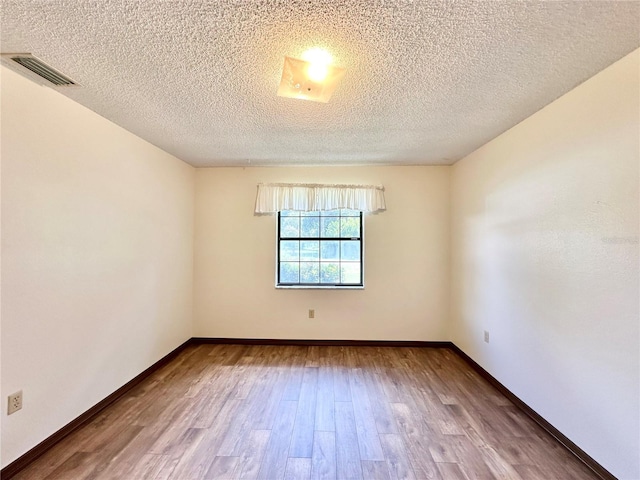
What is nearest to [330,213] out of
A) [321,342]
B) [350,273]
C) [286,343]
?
[350,273]

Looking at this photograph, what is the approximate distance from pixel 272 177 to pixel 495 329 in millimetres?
2998

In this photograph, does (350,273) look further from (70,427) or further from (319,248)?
(70,427)

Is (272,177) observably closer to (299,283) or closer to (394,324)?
(299,283)

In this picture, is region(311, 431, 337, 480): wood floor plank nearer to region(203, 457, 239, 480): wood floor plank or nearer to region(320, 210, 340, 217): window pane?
region(203, 457, 239, 480): wood floor plank

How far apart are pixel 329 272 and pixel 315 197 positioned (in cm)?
101

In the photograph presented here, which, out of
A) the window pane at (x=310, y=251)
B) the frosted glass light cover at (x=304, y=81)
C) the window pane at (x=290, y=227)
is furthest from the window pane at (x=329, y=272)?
the frosted glass light cover at (x=304, y=81)

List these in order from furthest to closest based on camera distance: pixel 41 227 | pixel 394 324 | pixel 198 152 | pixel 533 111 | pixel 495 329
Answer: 1. pixel 394 324
2. pixel 198 152
3. pixel 495 329
4. pixel 533 111
5. pixel 41 227

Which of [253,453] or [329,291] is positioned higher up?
[329,291]

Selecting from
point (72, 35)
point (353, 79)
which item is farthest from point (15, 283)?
point (353, 79)

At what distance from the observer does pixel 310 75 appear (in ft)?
5.05

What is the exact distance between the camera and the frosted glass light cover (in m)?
1.50

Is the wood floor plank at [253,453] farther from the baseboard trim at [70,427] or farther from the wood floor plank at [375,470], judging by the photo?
the baseboard trim at [70,427]

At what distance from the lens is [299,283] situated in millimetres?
3758

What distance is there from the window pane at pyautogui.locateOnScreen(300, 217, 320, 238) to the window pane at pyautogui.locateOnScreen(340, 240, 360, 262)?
1.33 ft
